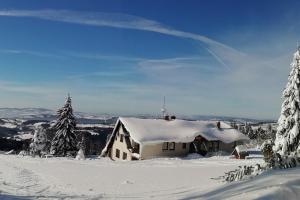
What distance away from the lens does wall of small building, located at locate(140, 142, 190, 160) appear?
44000mm

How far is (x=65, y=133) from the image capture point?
51.9 m

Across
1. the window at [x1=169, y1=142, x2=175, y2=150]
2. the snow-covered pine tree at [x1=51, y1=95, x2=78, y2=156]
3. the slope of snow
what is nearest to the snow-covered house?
the window at [x1=169, y1=142, x2=175, y2=150]

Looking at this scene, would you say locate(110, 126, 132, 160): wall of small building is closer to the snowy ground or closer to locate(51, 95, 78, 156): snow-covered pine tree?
locate(51, 95, 78, 156): snow-covered pine tree

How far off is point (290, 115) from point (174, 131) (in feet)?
61.5

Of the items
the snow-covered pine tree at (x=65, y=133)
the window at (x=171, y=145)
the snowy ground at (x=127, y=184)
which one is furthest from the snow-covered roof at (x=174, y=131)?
the snowy ground at (x=127, y=184)

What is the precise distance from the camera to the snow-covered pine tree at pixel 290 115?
29.8m

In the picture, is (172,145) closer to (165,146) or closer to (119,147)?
(165,146)

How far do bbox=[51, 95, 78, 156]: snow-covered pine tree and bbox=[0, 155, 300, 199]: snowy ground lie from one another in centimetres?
2175

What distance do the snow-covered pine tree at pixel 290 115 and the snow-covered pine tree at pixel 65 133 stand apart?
2947cm

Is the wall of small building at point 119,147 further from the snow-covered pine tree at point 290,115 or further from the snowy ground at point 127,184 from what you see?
the snow-covered pine tree at point 290,115

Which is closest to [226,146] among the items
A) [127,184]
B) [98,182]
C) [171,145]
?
[171,145]

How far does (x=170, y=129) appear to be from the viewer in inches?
1889

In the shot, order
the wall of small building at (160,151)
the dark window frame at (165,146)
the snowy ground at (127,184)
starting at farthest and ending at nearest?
the dark window frame at (165,146), the wall of small building at (160,151), the snowy ground at (127,184)

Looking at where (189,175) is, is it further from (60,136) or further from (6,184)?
(60,136)
